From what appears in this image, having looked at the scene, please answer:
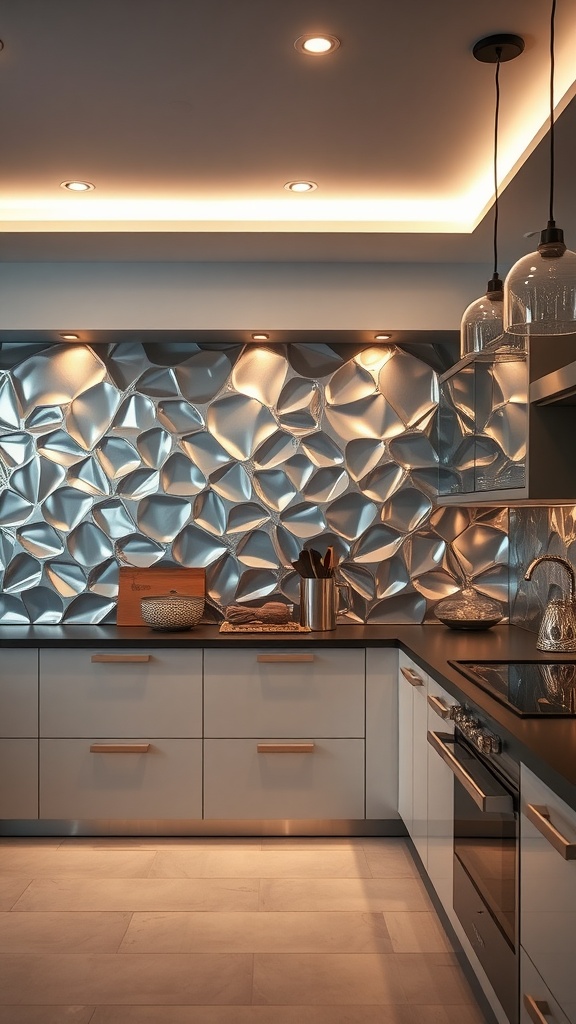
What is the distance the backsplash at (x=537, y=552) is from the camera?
3.53 metres

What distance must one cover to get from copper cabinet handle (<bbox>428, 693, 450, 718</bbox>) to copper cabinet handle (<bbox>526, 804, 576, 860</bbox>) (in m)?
0.81

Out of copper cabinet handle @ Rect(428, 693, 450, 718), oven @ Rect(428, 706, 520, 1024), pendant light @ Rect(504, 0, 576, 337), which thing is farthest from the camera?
copper cabinet handle @ Rect(428, 693, 450, 718)

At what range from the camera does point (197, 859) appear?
3.58 m

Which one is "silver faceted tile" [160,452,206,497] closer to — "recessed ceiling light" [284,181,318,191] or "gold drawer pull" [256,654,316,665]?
"gold drawer pull" [256,654,316,665]

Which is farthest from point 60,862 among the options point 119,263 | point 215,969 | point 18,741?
point 119,263

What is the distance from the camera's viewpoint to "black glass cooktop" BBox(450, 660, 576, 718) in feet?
7.33

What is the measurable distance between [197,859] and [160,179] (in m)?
2.61

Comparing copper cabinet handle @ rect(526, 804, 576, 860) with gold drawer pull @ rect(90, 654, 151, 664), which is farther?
gold drawer pull @ rect(90, 654, 151, 664)

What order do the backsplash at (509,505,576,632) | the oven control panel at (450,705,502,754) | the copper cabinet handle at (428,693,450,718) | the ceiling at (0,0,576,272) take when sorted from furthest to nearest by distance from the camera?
the backsplash at (509,505,576,632), the copper cabinet handle at (428,693,450,718), the ceiling at (0,0,576,272), the oven control panel at (450,705,502,754)

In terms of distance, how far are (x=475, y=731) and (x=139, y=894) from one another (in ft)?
5.25

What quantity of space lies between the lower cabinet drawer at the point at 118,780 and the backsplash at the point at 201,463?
75 centimetres

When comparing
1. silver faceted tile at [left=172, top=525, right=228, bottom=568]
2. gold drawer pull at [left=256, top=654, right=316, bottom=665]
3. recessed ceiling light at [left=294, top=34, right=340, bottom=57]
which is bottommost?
gold drawer pull at [left=256, top=654, right=316, bottom=665]

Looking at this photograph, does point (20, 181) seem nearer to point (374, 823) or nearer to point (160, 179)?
point (160, 179)

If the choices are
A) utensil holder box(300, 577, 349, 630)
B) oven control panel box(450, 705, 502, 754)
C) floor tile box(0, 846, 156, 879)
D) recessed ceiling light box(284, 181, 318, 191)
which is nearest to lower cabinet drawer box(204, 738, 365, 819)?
floor tile box(0, 846, 156, 879)
